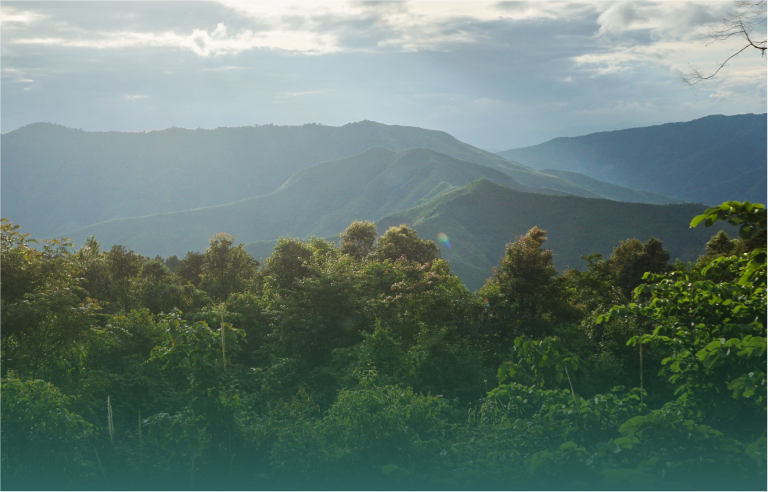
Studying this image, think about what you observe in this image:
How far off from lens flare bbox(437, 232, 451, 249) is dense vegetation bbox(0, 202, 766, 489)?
9318 centimetres

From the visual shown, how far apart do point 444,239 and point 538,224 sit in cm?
2273

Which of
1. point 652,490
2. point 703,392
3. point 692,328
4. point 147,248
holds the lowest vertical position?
point 147,248

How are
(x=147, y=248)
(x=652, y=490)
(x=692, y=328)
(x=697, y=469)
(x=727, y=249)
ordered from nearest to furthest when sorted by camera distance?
→ (x=652, y=490)
(x=697, y=469)
(x=692, y=328)
(x=727, y=249)
(x=147, y=248)

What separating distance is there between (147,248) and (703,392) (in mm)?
209708

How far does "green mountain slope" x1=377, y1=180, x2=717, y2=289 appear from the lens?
9675 centimetres

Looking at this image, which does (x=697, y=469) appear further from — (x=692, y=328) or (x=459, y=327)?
(x=459, y=327)

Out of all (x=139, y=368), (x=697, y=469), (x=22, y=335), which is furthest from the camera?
(x=139, y=368)

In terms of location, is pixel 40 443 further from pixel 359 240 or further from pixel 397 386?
pixel 359 240

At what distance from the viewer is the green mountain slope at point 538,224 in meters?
96.8

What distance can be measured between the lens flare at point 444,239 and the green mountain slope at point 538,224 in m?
1.01

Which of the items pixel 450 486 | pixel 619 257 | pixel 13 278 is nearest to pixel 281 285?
pixel 13 278

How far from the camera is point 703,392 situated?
5.07 meters

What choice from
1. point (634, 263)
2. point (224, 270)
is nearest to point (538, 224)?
point (634, 263)

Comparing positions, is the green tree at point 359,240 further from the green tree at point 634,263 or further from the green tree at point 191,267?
the green tree at point 634,263
